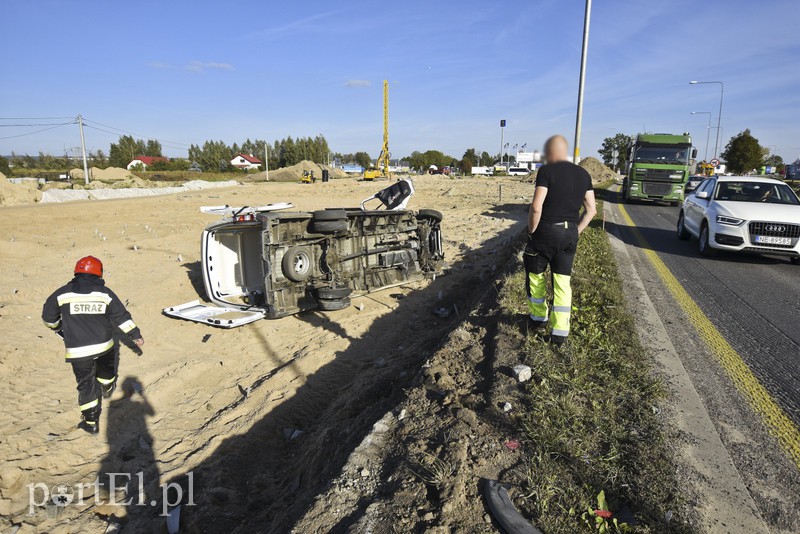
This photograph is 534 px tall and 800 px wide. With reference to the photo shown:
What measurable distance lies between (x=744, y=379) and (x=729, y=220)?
580cm

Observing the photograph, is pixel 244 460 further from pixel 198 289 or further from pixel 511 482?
pixel 198 289

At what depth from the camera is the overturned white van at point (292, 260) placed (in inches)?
260

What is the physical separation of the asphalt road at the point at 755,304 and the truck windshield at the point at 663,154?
11512mm

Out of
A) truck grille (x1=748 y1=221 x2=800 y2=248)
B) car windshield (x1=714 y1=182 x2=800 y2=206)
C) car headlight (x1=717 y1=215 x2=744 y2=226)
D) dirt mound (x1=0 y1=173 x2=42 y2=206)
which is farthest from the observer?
dirt mound (x1=0 y1=173 x2=42 y2=206)

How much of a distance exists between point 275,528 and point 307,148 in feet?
297

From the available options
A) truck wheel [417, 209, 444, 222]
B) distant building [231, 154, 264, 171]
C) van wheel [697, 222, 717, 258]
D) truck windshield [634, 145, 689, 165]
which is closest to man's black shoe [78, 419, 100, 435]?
truck wheel [417, 209, 444, 222]

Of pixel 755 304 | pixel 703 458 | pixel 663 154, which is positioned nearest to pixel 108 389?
pixel 703 458

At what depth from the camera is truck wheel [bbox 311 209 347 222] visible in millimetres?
6898

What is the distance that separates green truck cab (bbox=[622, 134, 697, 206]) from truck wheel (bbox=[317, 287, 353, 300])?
17.9m

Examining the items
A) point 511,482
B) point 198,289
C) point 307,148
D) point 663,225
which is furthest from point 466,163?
point 511,482

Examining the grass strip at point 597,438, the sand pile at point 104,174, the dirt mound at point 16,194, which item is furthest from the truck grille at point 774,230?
the sand pile at point 104,174

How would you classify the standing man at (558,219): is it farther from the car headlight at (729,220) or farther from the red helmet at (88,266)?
the car headlight at (729,220)

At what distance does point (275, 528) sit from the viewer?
2676 millimetres

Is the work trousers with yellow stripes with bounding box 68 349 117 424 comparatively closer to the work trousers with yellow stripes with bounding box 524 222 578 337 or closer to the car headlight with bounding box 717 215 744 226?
the work trousers with yellow stripes with bounding box 524 222 578 337
